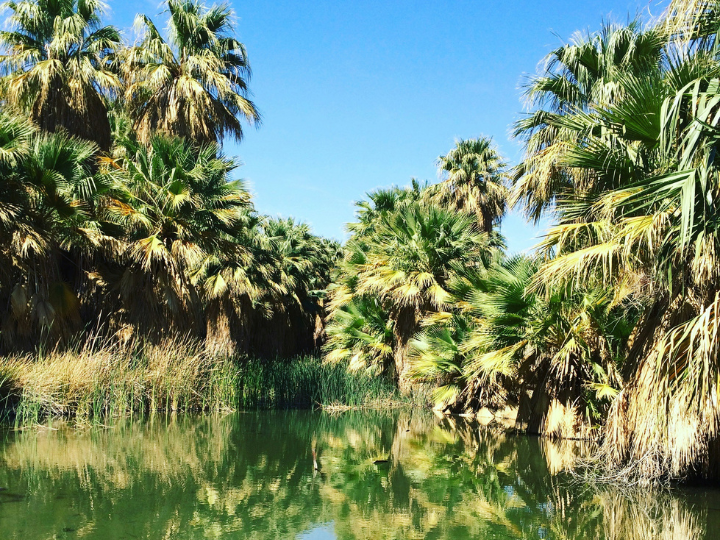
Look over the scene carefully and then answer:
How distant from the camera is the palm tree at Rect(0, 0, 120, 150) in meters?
18.1

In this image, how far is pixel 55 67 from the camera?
18.0 m

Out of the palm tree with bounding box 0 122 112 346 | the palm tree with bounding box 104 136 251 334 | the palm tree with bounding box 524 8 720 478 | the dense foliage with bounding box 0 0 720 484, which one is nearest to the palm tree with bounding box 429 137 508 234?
Result: the dense foliage with bounding box 0 0 720 484

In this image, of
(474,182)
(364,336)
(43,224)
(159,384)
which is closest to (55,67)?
(43,224)

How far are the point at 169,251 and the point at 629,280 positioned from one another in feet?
34.2

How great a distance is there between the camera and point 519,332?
11.0 m

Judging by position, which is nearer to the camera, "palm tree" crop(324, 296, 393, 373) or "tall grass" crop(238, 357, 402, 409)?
"tall grass" crop(238, 357, 402, 409)

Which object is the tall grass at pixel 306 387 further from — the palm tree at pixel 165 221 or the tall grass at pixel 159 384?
the palm tree at pixel 165 221

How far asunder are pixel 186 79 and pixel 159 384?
8.71 m

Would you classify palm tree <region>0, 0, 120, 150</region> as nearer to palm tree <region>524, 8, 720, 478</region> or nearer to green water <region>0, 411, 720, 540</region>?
green water <region>0, 411, 720, 540</region>

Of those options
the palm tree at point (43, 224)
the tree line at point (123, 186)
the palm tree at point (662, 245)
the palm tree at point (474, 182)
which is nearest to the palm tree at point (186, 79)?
the tree line at point (123, 186)

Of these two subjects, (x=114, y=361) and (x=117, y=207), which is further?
(x=117, y=207)

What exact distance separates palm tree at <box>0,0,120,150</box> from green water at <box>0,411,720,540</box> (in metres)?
10.7

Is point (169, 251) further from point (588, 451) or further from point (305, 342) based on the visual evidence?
point (305, 342)

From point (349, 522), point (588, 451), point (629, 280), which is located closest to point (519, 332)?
point (588, 451)
